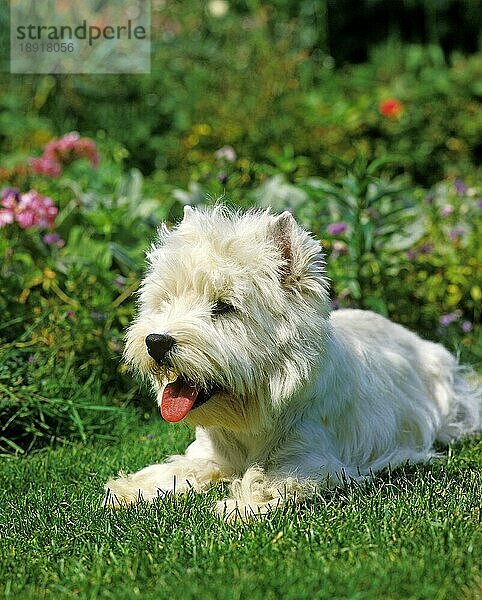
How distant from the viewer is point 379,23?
13000 millimetres

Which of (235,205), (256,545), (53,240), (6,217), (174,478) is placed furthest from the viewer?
(53,240)

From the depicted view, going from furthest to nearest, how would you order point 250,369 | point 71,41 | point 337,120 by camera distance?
1. point 71,41
2. point 337,120
3. point 250,369

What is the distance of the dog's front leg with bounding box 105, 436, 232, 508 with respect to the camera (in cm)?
374

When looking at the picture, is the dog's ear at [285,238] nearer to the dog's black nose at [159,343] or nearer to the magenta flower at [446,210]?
the dog's black nose at [159,343]

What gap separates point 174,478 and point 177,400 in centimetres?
47

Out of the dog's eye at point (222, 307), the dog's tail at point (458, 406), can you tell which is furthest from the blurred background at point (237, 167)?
the dog's eye at point (222, 307)

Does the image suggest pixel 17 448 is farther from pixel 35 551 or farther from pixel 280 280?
pixel 280 280

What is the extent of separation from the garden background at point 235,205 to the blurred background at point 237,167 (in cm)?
2

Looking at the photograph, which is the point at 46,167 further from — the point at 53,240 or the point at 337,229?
the point at 337,229

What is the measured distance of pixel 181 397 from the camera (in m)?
3.41

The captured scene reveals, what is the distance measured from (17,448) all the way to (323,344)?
1932mm

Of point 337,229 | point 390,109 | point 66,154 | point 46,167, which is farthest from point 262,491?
point 390,109

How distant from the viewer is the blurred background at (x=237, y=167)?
546 centimetres

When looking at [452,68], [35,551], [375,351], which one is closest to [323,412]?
[375,351]
